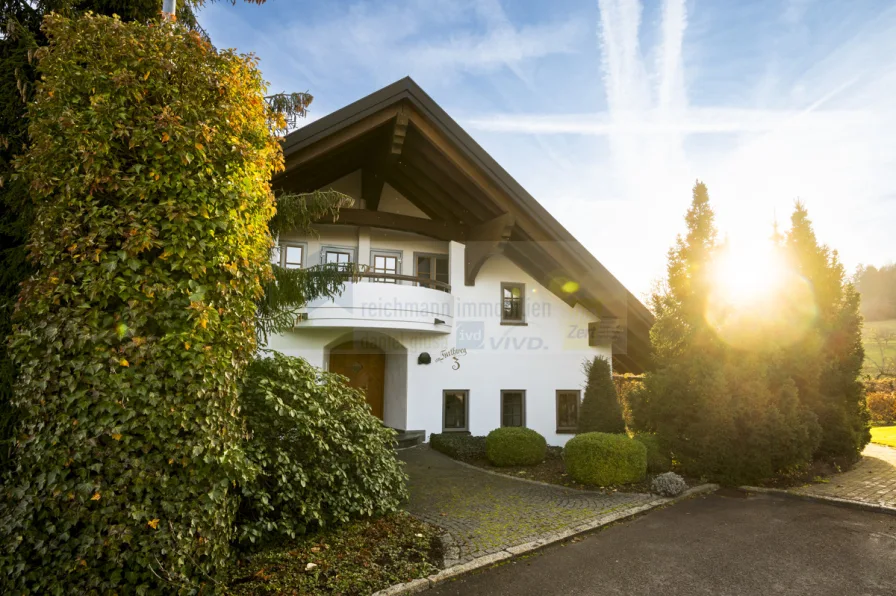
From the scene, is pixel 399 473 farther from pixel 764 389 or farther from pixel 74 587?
pixel 764 389

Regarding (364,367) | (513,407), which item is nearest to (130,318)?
(364,367)

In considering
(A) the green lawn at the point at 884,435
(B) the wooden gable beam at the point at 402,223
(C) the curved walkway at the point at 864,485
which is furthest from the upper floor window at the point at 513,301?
(A) the green lawn at the point at 884,435

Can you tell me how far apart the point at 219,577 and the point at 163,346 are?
7.45 feet

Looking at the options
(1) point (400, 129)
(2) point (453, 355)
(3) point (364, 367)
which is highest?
(1) point (400, 129)

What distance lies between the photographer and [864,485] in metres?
10.6

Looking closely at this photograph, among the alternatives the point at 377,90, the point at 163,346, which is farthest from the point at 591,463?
the point at 377,90

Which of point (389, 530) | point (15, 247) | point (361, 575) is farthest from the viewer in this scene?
point (389, 530)

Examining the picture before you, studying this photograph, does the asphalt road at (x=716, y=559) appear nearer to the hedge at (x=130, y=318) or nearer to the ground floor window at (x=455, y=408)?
the hedge at (x=130, y=318)

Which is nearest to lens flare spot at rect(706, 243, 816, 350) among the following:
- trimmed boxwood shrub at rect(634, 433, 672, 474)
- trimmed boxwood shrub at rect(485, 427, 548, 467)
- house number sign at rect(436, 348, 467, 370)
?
trimmed boxwood shrub at rect(634, 433, 672, 474)

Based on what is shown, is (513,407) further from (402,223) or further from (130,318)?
(130,318)

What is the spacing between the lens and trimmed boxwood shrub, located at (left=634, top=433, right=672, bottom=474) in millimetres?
11055

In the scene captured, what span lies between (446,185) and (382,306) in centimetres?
408

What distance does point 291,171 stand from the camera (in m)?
12.5

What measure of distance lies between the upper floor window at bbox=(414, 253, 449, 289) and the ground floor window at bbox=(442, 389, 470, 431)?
3.43 metres
